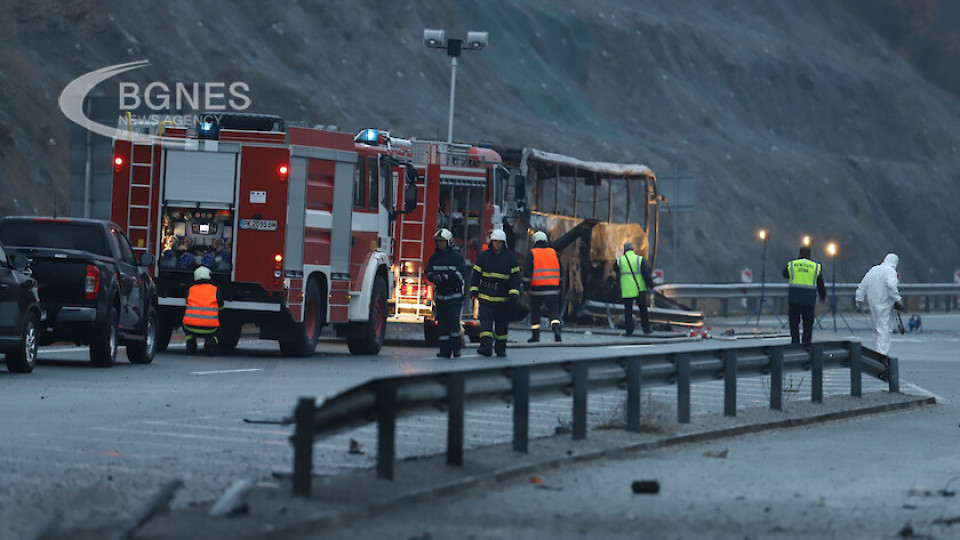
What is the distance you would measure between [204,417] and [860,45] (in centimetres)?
8610

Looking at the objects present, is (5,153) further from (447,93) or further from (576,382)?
(576,382)

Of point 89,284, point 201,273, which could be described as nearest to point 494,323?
point 201,273

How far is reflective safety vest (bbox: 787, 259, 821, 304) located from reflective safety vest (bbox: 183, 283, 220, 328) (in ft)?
30.8

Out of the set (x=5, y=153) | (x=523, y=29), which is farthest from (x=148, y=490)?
(x=523, y=29)

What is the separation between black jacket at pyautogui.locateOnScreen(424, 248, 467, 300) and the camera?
24516 millimetres

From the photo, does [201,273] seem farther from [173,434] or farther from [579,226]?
[579,226]

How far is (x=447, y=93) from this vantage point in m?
68.1

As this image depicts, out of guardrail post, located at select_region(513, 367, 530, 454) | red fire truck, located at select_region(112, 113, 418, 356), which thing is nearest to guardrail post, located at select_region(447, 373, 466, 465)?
guardrail post, located at select_region(513, 367, 530, 454)

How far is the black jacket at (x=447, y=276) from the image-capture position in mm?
24516

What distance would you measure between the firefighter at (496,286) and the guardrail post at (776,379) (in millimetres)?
8115

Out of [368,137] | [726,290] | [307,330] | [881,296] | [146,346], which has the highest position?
[368,137]

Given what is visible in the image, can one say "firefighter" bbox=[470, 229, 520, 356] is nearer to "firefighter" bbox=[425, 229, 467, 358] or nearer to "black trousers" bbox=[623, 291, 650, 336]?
"firefighter" bbox=[425, 229, 467, 358]

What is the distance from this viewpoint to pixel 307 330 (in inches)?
971

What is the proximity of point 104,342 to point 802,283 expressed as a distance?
11.9 meters
